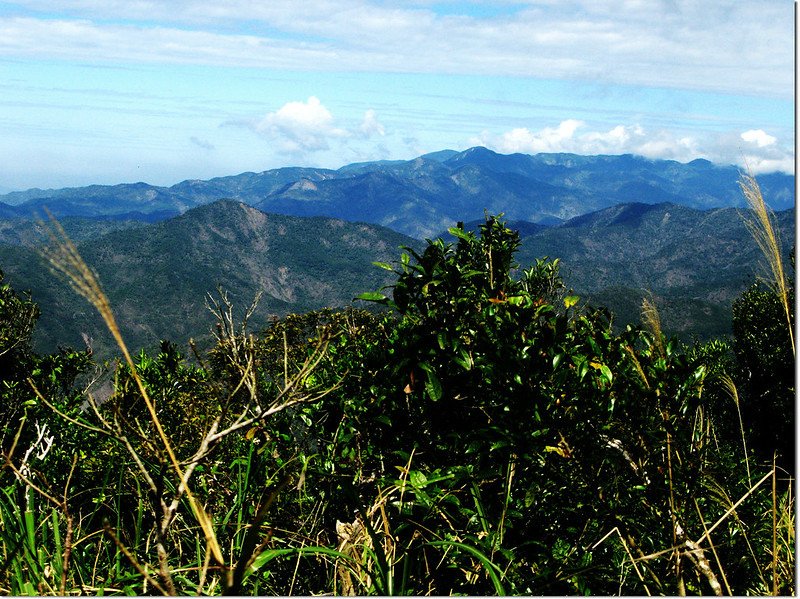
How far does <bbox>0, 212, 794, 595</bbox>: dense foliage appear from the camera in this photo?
2.73 meters

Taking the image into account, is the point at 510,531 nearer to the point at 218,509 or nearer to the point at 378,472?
the point at 378,472

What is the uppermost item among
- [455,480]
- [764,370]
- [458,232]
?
[458,232]

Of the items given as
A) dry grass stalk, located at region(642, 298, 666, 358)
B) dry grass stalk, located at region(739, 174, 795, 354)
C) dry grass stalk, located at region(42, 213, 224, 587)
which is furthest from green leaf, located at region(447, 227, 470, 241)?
dry grass stalk, located at region(42, 213, 224, 587)

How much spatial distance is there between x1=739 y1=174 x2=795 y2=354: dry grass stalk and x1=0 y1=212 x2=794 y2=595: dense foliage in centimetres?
50

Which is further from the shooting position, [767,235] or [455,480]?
[455,480]

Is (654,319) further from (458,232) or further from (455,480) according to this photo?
(458,232)

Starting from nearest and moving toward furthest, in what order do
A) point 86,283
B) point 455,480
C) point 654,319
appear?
point 86,283 < point 654,319 < point 455,480

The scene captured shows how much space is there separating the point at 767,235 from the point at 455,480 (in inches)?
73.9

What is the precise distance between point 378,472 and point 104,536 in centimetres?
174

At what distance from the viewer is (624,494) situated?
3.54 meters

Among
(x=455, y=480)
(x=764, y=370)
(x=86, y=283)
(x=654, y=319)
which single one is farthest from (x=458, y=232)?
(x=764, y=370)

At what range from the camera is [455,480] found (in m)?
3.57

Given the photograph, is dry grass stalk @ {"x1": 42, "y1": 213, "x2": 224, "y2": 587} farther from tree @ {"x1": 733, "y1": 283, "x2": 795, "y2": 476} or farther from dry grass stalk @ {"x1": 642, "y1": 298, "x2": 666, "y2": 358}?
tree @ {"x1": 733, "y1": 283, "x2": 795, "y2": 476}

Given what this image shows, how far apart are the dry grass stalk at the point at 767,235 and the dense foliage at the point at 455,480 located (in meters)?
0.50
